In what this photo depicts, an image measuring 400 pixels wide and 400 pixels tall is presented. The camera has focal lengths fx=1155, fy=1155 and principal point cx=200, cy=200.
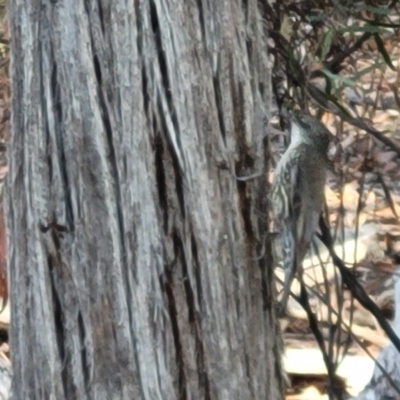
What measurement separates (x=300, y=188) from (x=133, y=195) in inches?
36.0

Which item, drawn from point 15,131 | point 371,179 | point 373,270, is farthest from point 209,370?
point 371,179

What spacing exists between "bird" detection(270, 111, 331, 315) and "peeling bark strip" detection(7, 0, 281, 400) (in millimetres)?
565

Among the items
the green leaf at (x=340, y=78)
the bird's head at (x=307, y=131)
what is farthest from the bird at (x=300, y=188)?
the green leaf at (x=340, y=78)

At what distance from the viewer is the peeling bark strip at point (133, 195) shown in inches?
112

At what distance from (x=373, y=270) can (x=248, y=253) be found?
319 centimetres

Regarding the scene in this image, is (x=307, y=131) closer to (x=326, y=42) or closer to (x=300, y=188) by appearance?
(x=300, y=188)

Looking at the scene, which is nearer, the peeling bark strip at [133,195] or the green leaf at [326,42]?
the peeling bark strip at [133,195]

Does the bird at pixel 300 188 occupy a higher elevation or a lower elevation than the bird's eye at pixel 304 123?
lower

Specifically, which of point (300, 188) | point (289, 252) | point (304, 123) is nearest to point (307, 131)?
point (304, 123)

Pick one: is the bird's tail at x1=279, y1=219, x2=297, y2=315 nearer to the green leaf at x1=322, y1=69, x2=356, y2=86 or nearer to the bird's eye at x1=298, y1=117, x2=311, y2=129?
the bird's eye at x1=298, y1=117, x2=311, y2=129

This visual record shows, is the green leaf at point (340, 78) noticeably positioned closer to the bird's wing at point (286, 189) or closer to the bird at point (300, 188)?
the bird at point (300, 188)

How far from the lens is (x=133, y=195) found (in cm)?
286

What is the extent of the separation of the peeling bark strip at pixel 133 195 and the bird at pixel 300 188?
565 millimetres

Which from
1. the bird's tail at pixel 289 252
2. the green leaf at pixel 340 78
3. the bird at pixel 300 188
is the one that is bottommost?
the bird's tail at pixel 289 252
